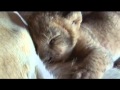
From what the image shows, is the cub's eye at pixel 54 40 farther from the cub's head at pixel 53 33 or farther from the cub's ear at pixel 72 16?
the cub's ear at pixel 72 16

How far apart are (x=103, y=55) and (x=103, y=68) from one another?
4.1 inches

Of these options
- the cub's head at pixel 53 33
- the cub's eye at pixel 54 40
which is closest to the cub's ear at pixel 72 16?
the cub's head at pixel 53 33

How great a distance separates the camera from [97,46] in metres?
1.87

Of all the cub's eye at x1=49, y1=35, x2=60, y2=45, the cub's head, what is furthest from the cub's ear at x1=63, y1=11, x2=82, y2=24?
the cub's eye at x1=49, y1=35, x2=60, y2=45

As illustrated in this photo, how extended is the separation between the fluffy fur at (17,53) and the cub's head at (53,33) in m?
0.06

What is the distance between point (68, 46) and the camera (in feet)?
5.68

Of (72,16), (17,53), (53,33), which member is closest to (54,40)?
(53,33)

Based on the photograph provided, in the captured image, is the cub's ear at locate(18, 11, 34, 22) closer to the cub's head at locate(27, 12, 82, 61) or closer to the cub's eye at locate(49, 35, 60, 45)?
the cub's head at locate(27, 12, 82, 61)

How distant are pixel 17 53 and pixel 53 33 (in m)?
0.26

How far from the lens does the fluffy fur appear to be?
53.3 inches
